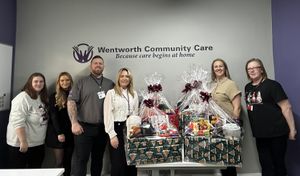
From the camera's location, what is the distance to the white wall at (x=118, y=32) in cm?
309

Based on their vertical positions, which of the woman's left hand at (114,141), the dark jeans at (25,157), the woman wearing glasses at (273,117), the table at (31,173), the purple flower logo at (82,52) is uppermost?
the purple flower logo at (82,52)

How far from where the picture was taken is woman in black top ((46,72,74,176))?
2719 mm

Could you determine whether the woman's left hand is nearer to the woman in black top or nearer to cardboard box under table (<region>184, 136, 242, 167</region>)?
the woman in black top

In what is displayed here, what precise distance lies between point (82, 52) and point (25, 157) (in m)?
1.41

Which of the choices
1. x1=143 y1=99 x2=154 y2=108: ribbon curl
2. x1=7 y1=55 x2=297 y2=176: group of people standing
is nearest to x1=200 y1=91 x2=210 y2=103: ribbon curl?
x1=7 y1=55 x2=297 y2=176: group of people standing

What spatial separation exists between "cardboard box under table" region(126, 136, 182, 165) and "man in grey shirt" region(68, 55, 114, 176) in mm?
777

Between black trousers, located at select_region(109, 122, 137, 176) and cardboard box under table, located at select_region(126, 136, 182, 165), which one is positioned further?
black trousers, located at select_region(109, 122, 137, 176)

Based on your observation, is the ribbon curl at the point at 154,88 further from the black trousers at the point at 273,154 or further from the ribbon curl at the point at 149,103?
the black trousers at the point at 273,154

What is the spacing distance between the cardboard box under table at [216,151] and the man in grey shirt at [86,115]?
1146 millimetres

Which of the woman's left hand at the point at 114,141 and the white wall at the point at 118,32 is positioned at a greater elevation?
the white wall at the point at 118,32

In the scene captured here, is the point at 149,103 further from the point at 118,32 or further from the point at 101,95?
the point at 118,32

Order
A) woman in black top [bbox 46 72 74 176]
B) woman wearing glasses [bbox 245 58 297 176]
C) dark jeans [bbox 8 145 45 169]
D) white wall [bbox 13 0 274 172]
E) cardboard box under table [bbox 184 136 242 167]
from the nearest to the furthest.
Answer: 1. cardboard box under table [bbox 184 136 242 167]
2. woman wearing glasses [bbox 245 58 297 176]
3. dark jeans [bbox 8 145 45 169]
4. woman in black top [bbox 46 72 74 176]
5. white wall [bbox 13 0 274 172]

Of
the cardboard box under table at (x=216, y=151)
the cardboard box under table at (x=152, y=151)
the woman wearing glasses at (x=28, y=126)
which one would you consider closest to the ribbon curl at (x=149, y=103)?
the cardboard box under table at (x=152, y=151)

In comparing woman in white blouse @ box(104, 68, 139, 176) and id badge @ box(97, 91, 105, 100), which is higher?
id badge @ box(97, 91, 105, 100)
